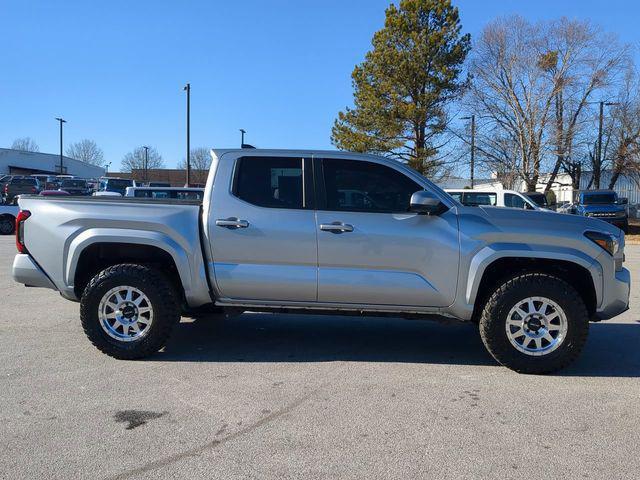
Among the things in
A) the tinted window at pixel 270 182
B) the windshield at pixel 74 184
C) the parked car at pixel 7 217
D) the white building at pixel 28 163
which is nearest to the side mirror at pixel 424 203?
the tinted window at pixel 270 182

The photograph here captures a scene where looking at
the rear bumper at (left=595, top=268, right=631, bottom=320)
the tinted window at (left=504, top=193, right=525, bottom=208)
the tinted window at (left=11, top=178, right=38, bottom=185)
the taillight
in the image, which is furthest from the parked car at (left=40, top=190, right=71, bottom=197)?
the tinted window at (left=504, top=193, right=525, bottom=208)

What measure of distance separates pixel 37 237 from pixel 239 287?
2.02m

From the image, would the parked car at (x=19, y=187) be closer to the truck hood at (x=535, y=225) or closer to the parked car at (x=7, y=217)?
the parked car at (x=7, y=217)

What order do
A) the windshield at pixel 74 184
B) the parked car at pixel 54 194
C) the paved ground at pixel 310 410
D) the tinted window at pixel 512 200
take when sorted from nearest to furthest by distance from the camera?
the paved ground at pixel 310 410 → the parked car at pixel 54 194 → the tinted window at pixel 512 200 → the windshield at pixel 74 184

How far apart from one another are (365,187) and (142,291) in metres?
2.30

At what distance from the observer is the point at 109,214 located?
5.20 meters

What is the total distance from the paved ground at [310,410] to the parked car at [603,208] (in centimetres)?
2216

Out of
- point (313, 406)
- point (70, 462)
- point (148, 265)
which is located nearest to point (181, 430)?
point (70, 462)

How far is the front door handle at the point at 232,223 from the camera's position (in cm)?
508

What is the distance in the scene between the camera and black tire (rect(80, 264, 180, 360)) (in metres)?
5.16

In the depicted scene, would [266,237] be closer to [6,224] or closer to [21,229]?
[21,229]

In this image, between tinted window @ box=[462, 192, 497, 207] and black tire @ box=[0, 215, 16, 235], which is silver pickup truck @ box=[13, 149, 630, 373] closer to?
tinted window @ box=[462, 192, 497, 207]

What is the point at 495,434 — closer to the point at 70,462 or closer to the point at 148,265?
the point at 70,462

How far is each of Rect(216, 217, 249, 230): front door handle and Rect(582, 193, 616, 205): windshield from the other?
2563 cm
